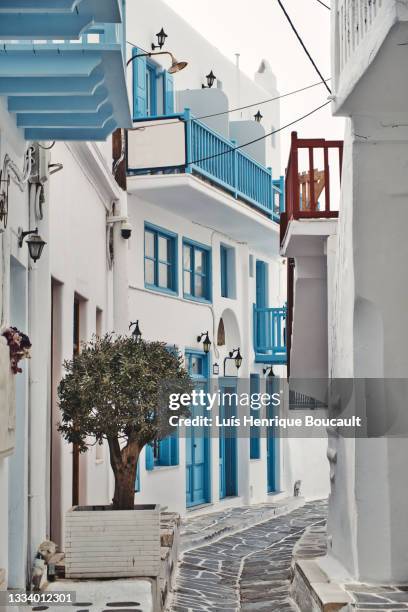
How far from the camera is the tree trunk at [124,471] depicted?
8.58 metres

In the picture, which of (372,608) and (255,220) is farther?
(255,220)

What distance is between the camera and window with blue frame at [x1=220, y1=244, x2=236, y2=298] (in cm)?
1964

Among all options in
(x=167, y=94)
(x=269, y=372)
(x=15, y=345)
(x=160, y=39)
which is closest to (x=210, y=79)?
(x=167, y=94)

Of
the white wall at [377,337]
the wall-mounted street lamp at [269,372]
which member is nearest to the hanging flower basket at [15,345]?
the white wall at [377,337]

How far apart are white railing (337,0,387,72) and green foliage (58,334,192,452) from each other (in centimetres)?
301

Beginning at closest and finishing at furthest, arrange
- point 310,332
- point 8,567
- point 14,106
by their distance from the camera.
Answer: point 14,106
point 8,567
point 310,332

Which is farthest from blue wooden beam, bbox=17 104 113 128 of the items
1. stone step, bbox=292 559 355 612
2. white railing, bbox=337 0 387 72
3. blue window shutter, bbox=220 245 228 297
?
blue window shutter, bbox=220 245 228 297

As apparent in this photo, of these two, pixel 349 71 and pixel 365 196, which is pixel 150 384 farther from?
pixel 349 71

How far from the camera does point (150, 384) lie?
326 inches

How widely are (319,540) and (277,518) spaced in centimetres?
676

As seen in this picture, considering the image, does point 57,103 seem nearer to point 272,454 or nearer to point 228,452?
point 228,452

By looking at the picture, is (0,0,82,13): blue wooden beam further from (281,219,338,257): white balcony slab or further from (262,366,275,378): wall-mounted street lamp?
(262,366,275,378): wall-mounted street lamp

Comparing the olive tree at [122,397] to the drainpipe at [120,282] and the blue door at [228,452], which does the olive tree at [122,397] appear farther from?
the blue door at [228,452]

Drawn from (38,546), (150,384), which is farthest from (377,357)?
(38,546)
